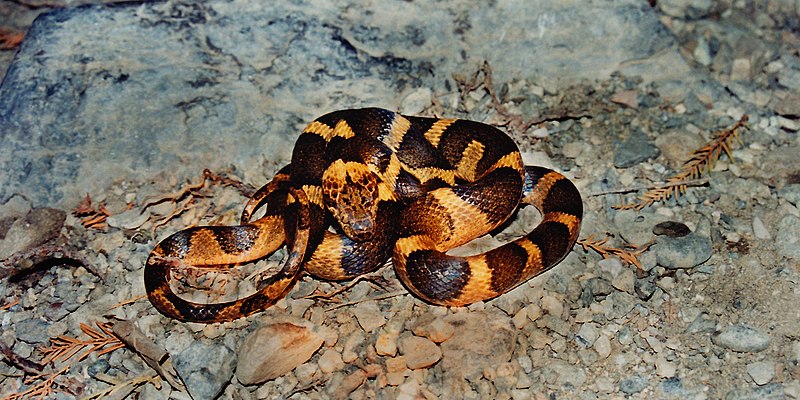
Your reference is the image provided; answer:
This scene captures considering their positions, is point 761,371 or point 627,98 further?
point 627,98

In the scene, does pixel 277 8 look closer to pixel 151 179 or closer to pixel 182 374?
pixel 151 179

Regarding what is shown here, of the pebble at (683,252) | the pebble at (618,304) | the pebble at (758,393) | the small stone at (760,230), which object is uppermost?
the small stone at (760,230)

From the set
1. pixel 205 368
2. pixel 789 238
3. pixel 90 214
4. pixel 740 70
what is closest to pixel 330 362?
pixel 205 368

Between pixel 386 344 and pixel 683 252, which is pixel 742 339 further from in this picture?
pixel 386 344

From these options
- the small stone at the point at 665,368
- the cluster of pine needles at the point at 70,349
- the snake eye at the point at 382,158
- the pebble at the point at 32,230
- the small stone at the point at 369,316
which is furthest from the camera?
the snake eye at the point at 382,158

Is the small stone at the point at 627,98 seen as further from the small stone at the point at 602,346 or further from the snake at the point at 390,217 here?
the small stone at the point at 602,346

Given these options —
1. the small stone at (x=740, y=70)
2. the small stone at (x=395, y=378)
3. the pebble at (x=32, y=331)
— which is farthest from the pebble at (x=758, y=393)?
the pebble at (x=32, y=331)

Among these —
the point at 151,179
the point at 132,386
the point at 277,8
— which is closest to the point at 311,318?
the point at 132,386
